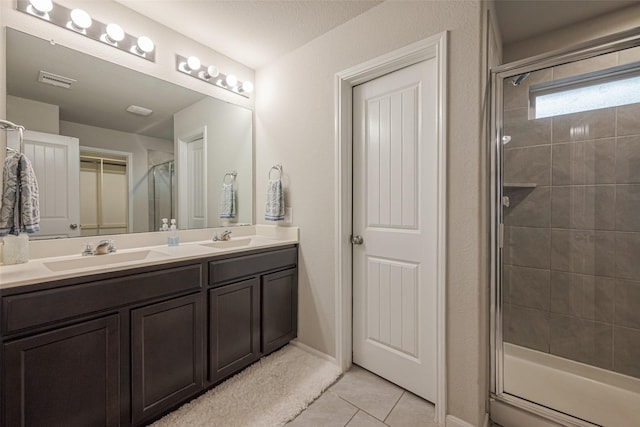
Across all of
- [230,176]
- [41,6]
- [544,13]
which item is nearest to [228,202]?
[230,176]

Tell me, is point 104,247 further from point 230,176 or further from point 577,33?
point 577,33

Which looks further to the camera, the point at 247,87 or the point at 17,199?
the point at 247,87

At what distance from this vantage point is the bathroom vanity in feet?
3.43

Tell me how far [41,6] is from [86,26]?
7.2 inches

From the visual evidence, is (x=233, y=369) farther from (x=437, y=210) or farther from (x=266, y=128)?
(x=266, y=128)

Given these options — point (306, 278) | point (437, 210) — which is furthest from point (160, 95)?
point (437, 210)

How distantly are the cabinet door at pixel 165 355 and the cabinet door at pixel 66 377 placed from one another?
86 millimetres

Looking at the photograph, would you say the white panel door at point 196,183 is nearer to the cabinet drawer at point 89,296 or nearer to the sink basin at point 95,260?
the sink basin at point 95,260

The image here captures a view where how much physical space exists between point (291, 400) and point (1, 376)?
1.28 meters

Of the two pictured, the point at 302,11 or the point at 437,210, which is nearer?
the point at 437,210

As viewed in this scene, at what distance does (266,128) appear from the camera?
8.06ft

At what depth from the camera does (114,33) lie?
1.67m

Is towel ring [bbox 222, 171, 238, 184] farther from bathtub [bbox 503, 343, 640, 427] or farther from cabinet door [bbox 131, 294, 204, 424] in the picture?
bathtub [bbox 503, 343, 640, 427]

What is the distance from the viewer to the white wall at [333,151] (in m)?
1.35
